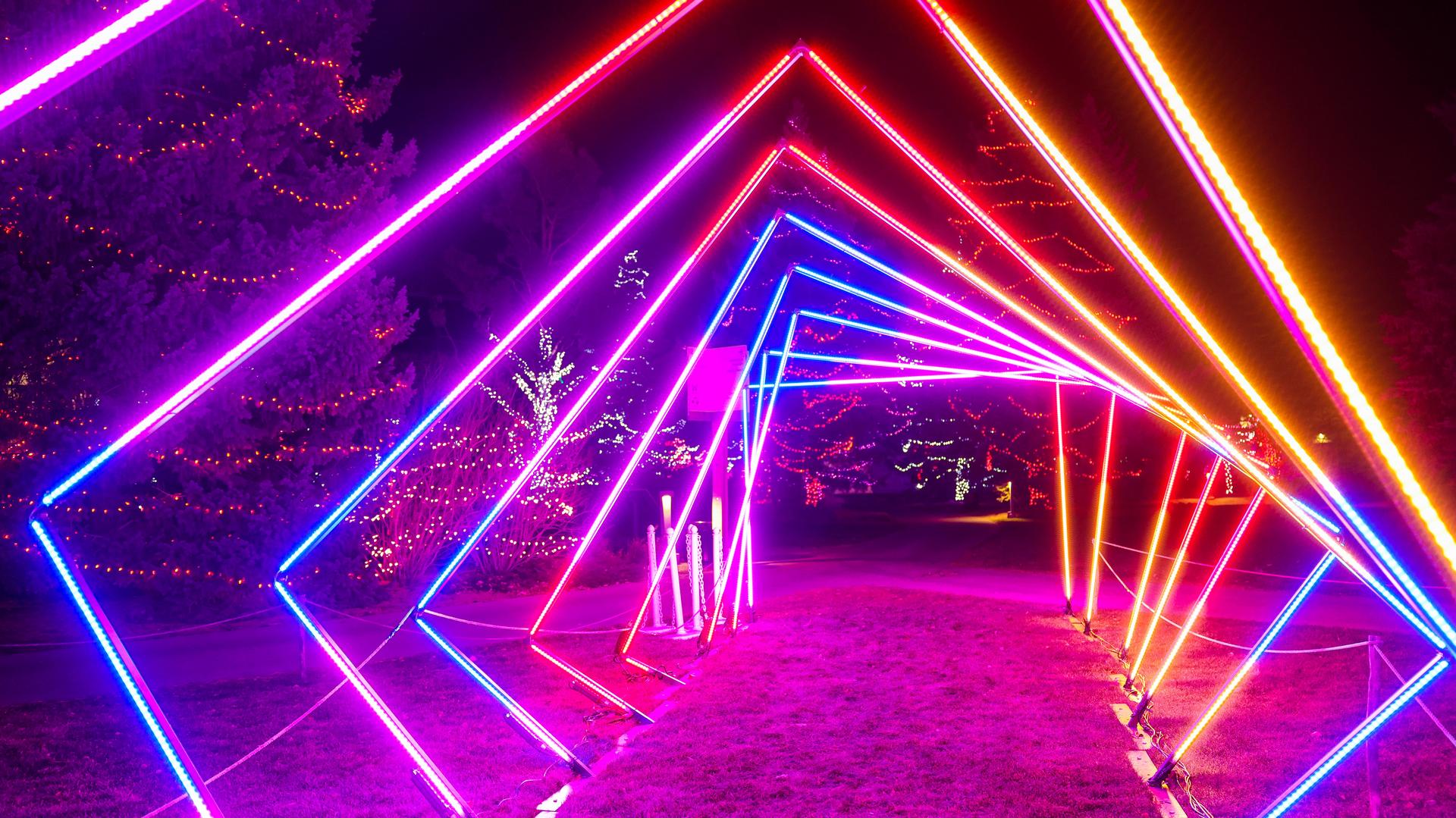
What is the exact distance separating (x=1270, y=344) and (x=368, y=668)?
105 ft

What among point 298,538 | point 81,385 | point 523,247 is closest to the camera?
point 81,385

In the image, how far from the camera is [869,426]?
141 feet

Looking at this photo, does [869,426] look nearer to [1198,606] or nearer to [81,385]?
[81,385]

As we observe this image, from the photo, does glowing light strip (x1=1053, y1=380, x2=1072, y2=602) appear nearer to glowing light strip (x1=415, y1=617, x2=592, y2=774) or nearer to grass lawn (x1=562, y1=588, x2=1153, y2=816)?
grass lawn (x1=562, y1=588, x2=1153, y2=816)

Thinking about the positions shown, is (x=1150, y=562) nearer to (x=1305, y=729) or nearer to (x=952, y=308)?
(x=1305, y=729)

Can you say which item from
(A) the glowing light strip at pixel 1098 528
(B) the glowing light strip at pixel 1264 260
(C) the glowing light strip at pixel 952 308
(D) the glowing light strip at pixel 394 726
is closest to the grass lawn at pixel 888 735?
(A) the glowing light strip at pixel 1098 528

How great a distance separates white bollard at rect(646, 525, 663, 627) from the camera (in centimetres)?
1144

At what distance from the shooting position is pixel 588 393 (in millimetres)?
7074

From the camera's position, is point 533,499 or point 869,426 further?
point 869,426

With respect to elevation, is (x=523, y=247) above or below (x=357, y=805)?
above

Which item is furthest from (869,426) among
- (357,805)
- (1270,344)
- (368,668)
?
(357,805)

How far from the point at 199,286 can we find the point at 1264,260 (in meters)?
15.3

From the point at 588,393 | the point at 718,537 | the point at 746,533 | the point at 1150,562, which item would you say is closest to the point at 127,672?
the point at 588,393

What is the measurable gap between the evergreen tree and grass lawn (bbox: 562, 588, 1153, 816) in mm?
8538
